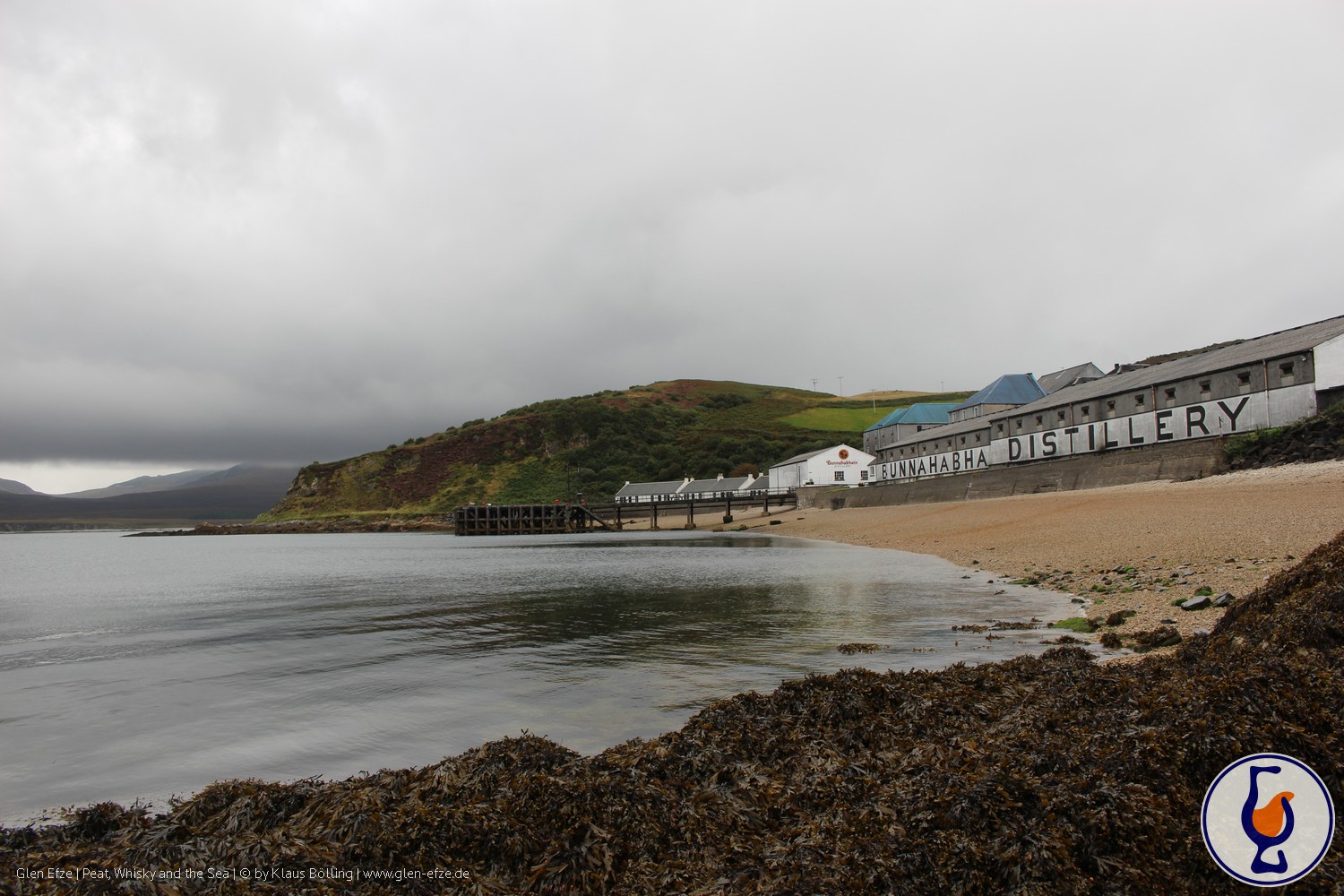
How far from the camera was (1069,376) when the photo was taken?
85188 mm

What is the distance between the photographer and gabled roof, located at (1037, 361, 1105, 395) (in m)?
82.2

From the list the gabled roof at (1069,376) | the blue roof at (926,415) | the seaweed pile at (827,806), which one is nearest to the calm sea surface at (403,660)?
the seaweed pile at (827,806)

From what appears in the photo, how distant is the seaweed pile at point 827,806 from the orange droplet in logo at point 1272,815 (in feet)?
0.91

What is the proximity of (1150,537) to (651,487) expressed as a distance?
106 m

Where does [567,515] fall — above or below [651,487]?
below

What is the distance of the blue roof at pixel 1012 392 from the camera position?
88.3 m

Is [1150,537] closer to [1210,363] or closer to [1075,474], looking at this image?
[1075,474]

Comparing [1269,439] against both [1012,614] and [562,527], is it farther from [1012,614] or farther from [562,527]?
[562,527]

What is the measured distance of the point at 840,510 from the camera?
72.4m

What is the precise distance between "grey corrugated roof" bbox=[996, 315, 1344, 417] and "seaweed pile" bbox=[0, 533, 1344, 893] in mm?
43251

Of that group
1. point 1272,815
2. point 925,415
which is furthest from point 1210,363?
point 925,415

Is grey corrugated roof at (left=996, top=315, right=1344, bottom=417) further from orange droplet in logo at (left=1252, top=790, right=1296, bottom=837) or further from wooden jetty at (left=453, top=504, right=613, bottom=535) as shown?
wooden jetty at (left=453, top=504, right=613, bottom=535)

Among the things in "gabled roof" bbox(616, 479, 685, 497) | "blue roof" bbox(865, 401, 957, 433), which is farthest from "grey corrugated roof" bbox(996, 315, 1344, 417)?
"gabled roof" bbox(616, 479, 685, 497)

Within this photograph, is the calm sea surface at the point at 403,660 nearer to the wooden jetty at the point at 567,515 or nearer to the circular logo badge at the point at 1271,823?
the circular logo badge at the point at 1271,823
